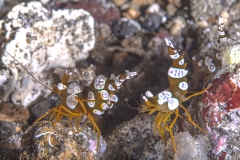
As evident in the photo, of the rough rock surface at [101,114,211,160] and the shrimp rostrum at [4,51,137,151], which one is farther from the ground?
the shrimp rostrum at [4,51,137,151]

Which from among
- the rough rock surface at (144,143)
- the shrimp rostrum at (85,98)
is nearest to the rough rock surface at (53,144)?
the shrimp rostrum at (85,98)

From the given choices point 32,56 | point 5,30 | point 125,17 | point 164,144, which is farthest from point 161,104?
point 125,17

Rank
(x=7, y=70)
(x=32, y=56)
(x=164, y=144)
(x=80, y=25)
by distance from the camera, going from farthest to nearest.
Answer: (x=80, y=25)
(x=32, y=56)
(x=7, y=70)
(x=164, y=144)

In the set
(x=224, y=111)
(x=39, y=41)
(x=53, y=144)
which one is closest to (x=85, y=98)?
(x=53, y=144)

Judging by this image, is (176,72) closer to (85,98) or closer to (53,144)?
(85,98)

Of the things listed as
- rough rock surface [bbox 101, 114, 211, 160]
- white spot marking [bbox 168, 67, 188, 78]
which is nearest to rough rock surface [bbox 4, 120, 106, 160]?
rough rock surface [bbox 101, 114, 211, 160]

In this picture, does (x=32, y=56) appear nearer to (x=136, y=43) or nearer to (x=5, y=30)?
(x=5, y=30)

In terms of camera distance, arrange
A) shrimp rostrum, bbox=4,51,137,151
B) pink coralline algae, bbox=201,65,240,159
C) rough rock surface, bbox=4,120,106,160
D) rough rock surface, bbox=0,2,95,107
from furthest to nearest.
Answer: rough rock surface, bbox=0,2,95,107 < shrimp rostrum, bbox=4,51,137,151 < pink coralline algae, bbox=201,65,240,159 < rough rock surface, bbox=4,120,106,160

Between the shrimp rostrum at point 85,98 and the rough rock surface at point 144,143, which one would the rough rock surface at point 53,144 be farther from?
the rough rock surface at point 144,143

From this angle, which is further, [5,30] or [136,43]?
[136,43]

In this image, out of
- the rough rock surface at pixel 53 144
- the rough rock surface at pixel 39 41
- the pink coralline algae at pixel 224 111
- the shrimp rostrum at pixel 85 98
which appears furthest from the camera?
the rough rock surface at pixel 39 41

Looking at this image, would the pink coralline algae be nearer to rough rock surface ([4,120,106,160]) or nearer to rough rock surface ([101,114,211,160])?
rough rock surface ([101,114,211,160])
